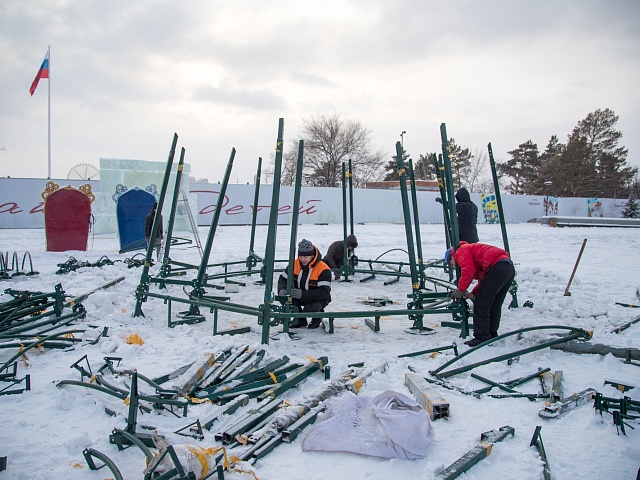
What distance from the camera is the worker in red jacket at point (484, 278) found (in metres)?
5.46

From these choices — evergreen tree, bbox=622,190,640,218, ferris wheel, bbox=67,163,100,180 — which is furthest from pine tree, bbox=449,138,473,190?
ferris wheel, bbox=67,163,100,180

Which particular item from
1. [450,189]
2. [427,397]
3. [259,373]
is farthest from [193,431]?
[450,189]

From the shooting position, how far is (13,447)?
296 cm

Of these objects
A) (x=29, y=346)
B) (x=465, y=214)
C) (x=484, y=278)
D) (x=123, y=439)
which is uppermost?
(x=465, y=214)

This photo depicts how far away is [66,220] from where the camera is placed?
44.0ft

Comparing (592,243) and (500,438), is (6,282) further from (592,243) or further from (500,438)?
(592,243)

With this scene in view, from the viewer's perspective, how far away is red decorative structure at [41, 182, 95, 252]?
43.2ft

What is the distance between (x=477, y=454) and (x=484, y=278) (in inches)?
119

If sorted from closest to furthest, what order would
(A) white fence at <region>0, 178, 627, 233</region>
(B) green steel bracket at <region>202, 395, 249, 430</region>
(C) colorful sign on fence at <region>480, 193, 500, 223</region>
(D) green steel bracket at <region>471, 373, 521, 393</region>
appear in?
1. (B) green steel bracket at <region>202, 395, 249, 430</region>
2. (D) green steel bracket at <region>471, 373, 521, 393</region>
3. (A) white fence at <region>0, 178, 627, 233</region>
4. (C) colorful sign on fence at <region>480, 193, 500, 223</region>

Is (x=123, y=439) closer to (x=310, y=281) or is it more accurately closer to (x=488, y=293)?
(x=310, y=281)

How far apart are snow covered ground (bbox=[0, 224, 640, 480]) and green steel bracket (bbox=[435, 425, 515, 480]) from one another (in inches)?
2.1

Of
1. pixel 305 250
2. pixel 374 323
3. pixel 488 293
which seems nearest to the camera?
pixel 488 293

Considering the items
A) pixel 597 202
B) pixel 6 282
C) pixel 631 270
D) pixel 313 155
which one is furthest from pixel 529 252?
pixel 313 155

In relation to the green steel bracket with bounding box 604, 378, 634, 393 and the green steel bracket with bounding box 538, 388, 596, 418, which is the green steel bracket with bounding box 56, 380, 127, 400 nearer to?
the green steel bracket with bounding box 538, 388, 596, 418
